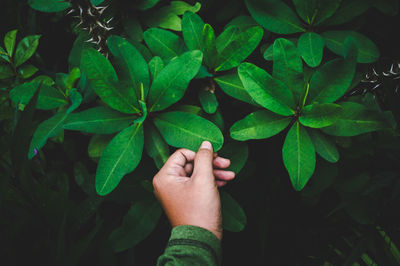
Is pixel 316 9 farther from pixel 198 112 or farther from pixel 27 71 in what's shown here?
pixel 27 71

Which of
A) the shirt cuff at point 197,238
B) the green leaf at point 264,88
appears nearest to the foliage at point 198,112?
the green leaf at point 264,88

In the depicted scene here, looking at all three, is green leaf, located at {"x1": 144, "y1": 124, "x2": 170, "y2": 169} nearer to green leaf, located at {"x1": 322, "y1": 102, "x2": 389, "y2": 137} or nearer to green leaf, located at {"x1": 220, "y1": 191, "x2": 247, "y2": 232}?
green leaf, located at {"x1": 220, "y1": 191, "x2": 247, "y2": 232}

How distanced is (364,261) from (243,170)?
0.70 metres

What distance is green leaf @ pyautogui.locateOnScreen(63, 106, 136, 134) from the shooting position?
0.81 meters

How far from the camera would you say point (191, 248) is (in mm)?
749

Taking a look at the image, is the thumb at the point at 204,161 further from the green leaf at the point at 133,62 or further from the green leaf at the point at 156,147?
the green leaf at the point at 133,62

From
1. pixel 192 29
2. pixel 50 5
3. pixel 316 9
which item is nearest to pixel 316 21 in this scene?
pixel 316 9

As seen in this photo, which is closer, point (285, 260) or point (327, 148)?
point (327, 148)

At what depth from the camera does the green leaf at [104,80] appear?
2.62ft

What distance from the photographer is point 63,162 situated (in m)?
1.29

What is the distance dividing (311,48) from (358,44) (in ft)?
0.60

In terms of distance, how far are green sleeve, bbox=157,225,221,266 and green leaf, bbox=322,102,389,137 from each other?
1.60 feet

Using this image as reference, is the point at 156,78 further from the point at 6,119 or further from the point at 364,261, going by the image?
the point at 364,261

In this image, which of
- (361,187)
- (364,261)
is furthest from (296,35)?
(364,261)
